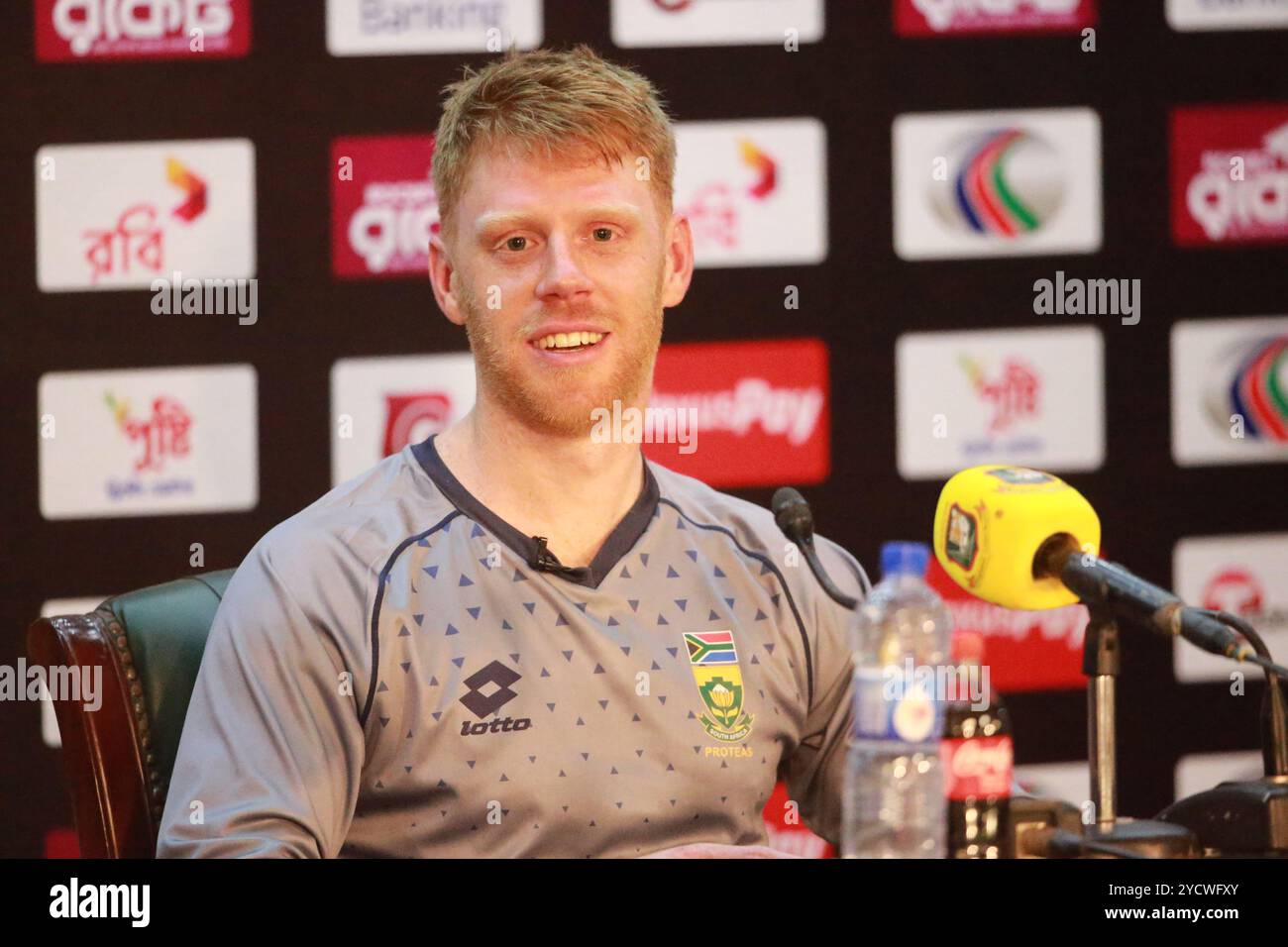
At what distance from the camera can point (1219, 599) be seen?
3445mm

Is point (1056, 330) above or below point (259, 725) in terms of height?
above

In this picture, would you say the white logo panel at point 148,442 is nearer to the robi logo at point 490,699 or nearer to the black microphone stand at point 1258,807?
the robi logo at point 490,699

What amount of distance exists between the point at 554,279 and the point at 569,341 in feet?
0.33

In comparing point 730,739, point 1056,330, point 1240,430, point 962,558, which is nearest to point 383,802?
point 730,739

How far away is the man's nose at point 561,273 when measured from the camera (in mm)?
2180

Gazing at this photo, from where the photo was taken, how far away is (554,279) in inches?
85.8

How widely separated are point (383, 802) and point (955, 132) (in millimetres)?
2085

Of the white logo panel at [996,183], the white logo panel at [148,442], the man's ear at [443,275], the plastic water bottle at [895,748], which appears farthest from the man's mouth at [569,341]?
the white logo panel at [996,183]

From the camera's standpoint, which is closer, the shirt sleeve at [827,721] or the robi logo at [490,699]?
the robi logo at [490,699]

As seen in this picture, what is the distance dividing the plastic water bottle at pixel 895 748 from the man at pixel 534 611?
0.16 metres

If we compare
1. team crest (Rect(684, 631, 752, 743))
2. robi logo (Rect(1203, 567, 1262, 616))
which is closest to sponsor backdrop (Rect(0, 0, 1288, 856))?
robi logo (Rect(1203, 567, 1262, 616))
